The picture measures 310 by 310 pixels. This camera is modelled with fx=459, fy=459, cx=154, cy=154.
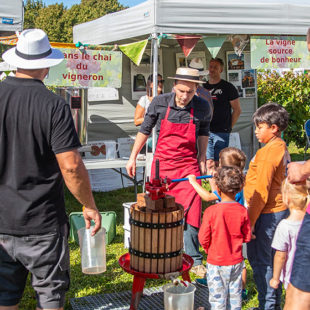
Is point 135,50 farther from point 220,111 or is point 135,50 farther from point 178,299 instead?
point 178,299

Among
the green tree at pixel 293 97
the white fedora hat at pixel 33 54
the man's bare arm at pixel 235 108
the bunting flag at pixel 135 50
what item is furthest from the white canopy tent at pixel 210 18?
the green tree at pixel 293 97

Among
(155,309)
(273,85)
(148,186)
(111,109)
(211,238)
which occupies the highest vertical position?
(273,85)

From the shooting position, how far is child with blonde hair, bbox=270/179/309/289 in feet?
9.47

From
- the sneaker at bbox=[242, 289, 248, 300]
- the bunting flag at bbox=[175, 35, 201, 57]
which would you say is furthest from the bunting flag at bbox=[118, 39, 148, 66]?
the sneaker at bbox=[242, 289, 248, 300]

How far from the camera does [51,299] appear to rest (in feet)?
8.34

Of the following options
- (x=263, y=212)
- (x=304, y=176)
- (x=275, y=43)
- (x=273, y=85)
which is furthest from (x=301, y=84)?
(x=304, y=176)

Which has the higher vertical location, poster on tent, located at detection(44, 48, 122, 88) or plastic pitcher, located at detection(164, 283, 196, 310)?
poster on tent, located at detection(44, 48, 122, 88)

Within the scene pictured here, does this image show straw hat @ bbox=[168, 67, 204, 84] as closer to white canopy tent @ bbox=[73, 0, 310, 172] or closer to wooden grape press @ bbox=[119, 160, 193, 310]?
wooden grape press @ bbox=[119, 160, 193, 310]

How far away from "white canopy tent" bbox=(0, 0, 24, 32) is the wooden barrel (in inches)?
119

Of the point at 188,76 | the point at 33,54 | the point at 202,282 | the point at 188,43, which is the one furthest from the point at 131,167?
the point at 188,43

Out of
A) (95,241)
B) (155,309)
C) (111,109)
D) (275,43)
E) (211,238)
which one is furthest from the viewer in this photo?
(111,109)

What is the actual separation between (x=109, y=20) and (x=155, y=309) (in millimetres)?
4752

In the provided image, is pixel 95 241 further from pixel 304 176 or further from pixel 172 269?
pixel 304 176

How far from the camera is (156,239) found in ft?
11.0
